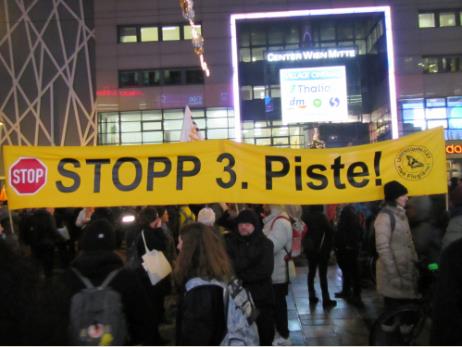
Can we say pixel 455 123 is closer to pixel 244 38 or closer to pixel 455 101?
pixel 455 101

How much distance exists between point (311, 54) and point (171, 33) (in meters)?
9.15

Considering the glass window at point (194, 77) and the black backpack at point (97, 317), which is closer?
the black backpack at point (97, 317)

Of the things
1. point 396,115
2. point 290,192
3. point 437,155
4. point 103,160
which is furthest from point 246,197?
point 396,115

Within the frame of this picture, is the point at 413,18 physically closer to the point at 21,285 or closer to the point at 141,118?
the point at 141,118

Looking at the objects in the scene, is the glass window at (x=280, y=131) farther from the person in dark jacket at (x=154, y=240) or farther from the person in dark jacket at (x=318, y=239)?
the person in dark jacket at (x=154, y=240)

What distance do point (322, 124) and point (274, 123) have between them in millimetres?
3222

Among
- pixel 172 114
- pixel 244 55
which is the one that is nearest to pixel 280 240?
pixel 172 114

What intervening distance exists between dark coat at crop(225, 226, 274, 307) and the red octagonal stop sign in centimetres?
203

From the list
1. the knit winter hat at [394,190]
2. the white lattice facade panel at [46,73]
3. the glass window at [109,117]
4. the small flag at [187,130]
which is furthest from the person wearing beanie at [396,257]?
the white lattice facade panel at [46,73]

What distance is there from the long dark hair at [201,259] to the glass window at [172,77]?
3167 centimetres

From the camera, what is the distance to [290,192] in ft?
19.1

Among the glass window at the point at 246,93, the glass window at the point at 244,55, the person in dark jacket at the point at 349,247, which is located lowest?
the person in dark jacket at the point at 349,247

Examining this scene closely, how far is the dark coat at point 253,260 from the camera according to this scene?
18.5 ft

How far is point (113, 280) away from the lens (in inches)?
137
